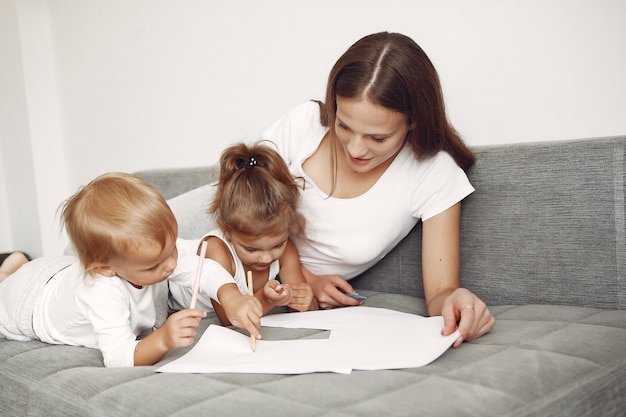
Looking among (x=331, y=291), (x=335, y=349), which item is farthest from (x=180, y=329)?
(x=331, y=291)

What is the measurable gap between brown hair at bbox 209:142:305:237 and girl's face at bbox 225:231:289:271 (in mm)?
17

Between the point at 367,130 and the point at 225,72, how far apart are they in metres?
1.37

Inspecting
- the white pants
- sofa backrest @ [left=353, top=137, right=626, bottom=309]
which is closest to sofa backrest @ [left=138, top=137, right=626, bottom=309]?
sofa backrest @ [left=353, top=137, right=626, bottom=309]

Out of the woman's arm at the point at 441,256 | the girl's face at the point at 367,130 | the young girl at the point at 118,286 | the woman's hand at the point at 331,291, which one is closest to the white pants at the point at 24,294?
the young girl at the point at 118,286

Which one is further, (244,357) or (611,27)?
(611,27)

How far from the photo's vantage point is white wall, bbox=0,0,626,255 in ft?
5.65

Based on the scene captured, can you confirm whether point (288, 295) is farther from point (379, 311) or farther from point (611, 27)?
point (611, 27)

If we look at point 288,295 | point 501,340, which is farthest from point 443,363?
point 288,295

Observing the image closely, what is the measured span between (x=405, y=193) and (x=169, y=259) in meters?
0.62

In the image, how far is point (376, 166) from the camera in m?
1.69

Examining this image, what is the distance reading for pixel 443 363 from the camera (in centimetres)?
110

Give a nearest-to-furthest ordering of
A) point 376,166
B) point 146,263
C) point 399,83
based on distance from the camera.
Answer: point 146,263
point 399,83
point 376,166

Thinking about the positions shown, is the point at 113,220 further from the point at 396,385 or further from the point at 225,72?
the point at 225,72

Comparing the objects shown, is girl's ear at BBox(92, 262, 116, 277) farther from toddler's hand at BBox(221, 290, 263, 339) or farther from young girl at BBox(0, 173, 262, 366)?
toddler's hand at BBox(221, 290, 263, 339)
